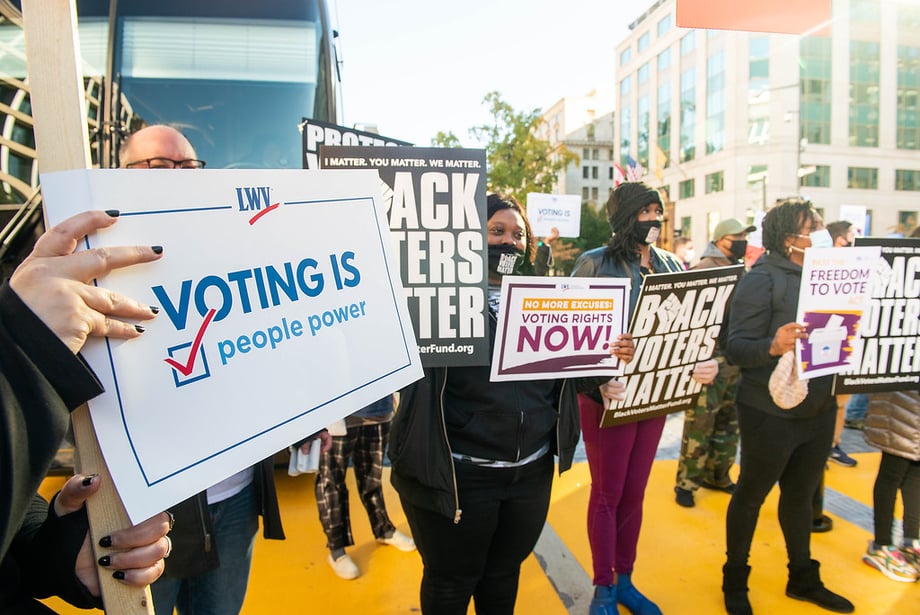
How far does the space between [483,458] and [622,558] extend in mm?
1304

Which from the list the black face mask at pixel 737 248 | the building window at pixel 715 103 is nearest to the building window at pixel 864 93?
the building window at pixel 715 103

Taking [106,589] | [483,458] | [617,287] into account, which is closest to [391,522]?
[483,458]

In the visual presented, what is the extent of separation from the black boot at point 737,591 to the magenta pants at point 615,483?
1.72 ft

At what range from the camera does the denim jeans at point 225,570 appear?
1.75 m

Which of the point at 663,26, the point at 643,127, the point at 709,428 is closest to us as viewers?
the point at 709,428

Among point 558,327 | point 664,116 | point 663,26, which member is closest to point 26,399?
point 558,327

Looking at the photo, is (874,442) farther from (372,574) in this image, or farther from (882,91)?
(882,91)

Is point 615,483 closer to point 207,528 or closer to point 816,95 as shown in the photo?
point 207,528

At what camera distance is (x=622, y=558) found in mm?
2760

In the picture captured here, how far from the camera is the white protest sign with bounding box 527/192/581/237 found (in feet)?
26.1

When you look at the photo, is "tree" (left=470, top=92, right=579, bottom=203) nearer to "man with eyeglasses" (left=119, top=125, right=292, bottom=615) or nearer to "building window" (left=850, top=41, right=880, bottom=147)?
"man with eyeglasses" (left=119, top=125, right=292, bottom=615)

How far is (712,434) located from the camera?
4145 mm

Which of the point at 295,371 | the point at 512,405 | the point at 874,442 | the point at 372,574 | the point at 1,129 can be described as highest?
the point at 1,129

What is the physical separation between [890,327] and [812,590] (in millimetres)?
1437
